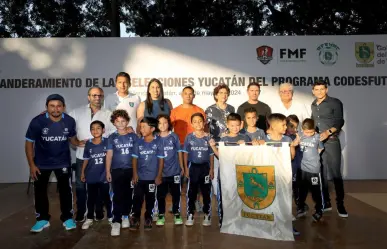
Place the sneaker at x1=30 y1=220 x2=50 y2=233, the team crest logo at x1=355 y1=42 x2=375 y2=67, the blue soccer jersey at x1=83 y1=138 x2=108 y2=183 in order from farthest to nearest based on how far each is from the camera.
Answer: the team crest logo at x1=355 y1=42 x2=375 y2=67 < the blue soccer jersey at x1=83 y1=138 x2=108 y2=183 < the sneaker at x1=30 y1=220 x2=50 y2=233

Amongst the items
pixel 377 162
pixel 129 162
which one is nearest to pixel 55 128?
pixel 129 162

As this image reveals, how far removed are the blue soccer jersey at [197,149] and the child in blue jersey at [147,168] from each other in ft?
1.08

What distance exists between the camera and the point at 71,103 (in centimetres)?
783

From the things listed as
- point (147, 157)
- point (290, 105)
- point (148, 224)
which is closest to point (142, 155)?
point (147, 157)

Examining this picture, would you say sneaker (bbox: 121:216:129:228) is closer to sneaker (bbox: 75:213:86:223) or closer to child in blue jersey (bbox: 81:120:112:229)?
child in blue jersey (bbox: 81:120:112:229)

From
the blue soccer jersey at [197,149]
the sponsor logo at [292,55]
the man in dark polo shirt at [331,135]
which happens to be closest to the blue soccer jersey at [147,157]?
the blue soccer jersey at [197,149]

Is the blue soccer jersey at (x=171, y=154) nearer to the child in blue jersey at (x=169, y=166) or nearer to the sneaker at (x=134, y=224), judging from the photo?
the child in blue jersey at (x=169, y=166)

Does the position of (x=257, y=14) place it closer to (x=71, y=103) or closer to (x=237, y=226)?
(x=71, y=103)

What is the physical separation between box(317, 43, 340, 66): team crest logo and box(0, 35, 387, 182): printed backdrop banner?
0.06ft

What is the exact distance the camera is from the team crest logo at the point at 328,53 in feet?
25.9

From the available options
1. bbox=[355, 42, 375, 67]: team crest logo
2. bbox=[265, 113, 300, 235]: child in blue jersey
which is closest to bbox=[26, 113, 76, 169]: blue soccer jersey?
bbox=[265, 113, 300, 235]: child in blue jersey

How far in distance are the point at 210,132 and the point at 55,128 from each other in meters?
1.91

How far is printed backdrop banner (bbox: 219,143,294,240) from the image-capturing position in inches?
156

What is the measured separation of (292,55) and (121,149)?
4.73 metres
